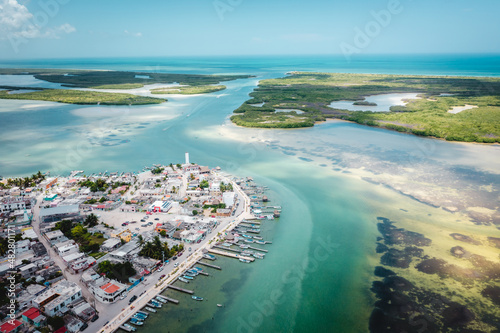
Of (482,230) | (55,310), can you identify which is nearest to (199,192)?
(55,310)

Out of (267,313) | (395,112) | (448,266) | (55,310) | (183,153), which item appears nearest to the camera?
(55,310)

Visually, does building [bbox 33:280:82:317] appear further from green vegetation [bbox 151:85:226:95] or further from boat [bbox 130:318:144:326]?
green vegetation [bbox 151:85:226:95]

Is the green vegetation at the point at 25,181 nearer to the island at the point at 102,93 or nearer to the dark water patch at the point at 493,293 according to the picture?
the dark water patch at the point at 493,293

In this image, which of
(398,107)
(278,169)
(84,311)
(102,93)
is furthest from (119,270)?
(102,93)

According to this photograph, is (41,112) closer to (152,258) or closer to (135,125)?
(135,125)

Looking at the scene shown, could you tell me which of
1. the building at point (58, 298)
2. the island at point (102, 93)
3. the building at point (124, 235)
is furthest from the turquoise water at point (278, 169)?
the building at point (124, 235)
